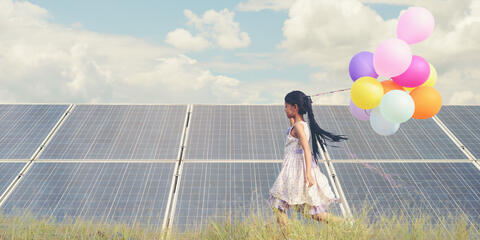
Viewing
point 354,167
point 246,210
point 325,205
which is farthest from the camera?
point 354,167

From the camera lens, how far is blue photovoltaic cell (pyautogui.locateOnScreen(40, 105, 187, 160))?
7863 mm

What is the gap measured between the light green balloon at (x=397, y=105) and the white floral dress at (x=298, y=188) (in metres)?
1.16

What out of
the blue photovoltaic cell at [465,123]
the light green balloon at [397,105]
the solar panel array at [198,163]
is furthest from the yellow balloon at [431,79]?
the blue photovoltaic cell at [465,123]

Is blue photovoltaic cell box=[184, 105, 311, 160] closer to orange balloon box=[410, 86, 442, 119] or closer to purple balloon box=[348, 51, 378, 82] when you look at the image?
purple balloon box=[348, 51, 378, 82]

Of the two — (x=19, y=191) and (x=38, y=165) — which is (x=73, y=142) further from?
(x=19, y=191)

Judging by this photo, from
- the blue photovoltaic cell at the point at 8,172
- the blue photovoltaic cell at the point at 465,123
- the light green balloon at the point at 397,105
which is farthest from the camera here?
the blue photovoltaic cell at the point at 465,123

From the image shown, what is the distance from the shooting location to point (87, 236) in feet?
16.8

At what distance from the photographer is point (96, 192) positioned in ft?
22.5

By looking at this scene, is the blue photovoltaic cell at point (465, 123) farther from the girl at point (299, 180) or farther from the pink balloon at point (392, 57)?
the girl at point (299, 180)

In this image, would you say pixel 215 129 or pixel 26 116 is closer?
pixel 215 129

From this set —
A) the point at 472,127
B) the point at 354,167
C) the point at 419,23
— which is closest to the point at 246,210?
the point at 354,167

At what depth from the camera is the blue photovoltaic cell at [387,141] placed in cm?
791

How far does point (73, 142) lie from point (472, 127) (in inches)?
375

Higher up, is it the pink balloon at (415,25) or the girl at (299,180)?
the pink balloon at (415,25)
